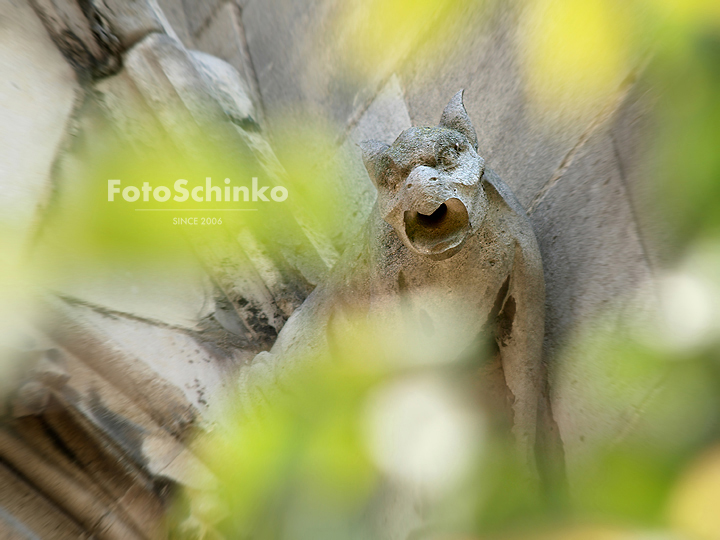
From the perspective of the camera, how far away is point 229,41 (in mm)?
2320

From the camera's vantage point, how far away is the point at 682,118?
0.90m

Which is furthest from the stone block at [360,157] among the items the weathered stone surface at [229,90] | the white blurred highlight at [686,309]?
the white blurred highlight at [686,309]

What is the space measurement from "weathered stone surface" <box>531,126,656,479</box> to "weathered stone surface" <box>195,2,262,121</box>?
1.43 metres

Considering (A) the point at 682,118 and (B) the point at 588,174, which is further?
(B) the point at 588,174

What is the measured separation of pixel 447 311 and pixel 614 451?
1.11 feet

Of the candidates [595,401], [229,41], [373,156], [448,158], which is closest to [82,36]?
[229,41]

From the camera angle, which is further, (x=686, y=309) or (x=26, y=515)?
(x=26, y=515)

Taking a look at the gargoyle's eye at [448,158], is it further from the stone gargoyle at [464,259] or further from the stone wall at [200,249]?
the stone wall at [200,249]

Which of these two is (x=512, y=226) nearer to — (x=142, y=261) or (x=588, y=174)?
(x=588, y=174)

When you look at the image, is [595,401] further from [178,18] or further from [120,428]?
[178,18]

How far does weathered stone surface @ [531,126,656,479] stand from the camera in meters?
0.92

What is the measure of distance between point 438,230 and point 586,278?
36cm

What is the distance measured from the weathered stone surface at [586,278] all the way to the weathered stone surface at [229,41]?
4.69 ft

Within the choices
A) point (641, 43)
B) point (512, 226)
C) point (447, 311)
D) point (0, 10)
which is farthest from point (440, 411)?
point (0, 10)
